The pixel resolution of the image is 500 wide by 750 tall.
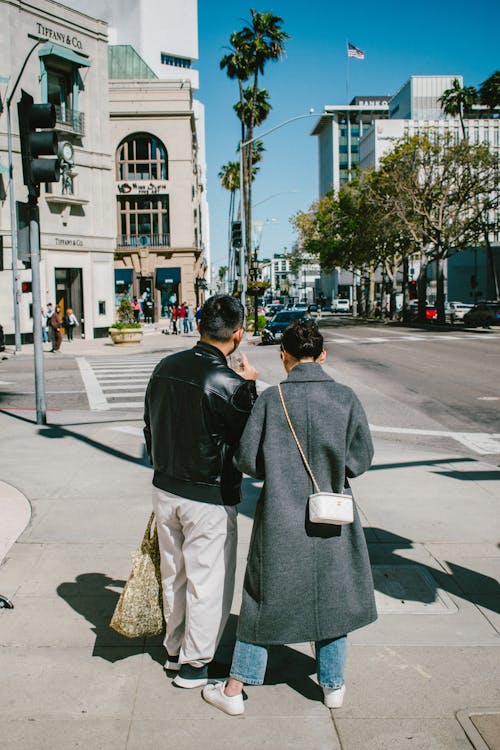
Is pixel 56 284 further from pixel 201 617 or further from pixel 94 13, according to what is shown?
pixel 94 13

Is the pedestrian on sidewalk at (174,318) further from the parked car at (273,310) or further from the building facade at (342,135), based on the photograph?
the building facade at (342,135)

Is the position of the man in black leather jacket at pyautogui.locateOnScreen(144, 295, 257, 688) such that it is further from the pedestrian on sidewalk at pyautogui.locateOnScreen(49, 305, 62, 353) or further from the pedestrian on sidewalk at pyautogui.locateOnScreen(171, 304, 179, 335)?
the pedestrian on sidewalk at pyautogui.locateOnScreen(171, 304, 179, 335)

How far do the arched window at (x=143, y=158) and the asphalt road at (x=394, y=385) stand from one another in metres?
31.9

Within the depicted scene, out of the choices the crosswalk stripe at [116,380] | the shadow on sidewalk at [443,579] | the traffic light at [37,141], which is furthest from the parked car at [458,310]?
the shadow on sidewalk at [443,579]

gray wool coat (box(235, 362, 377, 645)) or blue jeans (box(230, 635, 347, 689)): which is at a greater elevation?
gray wool coat (box(235, 362, 377, 645))

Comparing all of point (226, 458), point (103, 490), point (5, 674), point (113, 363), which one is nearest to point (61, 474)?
point (103, 490)

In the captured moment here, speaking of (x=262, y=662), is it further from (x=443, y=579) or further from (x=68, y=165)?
(x=68, y=165)

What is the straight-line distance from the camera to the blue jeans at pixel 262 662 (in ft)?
10.8

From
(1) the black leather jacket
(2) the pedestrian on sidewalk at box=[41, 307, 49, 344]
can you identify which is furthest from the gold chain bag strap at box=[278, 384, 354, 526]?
(2) the pedestrian on sidewalk at box=[41, 307, 49, 344]

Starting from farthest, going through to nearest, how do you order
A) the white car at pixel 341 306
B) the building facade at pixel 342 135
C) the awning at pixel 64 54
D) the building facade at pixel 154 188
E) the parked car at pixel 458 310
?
the building facade at pixel 342 135, the white car at pixel 341 306, the parked car at pixel 458 310, the building facade at pixel 154 188, the awning at pixel 64 54

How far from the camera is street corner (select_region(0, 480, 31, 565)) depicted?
18.7 feet

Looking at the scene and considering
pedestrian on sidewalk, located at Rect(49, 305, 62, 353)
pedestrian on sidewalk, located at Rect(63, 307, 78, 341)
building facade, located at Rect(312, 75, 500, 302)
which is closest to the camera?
pedestrian on sidewalk, located at Rect(49, 305, 62, 353)

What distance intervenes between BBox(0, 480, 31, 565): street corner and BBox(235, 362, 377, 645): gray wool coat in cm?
279

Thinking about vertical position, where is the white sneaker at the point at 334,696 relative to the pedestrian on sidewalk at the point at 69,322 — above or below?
below
